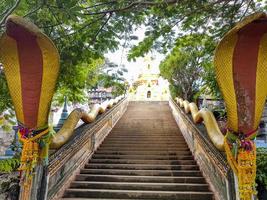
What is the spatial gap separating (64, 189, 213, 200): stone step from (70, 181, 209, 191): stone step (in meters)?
0.25

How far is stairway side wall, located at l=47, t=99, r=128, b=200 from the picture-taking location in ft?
15.9

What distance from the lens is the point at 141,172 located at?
6.46 m

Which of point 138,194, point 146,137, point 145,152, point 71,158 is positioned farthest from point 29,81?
point 146,137

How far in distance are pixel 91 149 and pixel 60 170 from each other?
93.7 inches

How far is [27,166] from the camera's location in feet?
11.6

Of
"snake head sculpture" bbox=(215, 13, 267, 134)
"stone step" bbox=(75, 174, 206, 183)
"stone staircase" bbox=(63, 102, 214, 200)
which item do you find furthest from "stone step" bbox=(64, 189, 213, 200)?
"snake head sculpture" bbox=(215, 13, 267, 134)

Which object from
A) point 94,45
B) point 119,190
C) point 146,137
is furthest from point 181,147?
point 94,45

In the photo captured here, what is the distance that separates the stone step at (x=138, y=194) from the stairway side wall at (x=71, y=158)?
323 millimetres

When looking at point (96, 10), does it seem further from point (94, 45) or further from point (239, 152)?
point (239, 152)

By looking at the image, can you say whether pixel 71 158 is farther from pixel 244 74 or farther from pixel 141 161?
pixel 244 74

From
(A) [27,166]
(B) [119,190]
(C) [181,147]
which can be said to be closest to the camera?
(A) [27,166]

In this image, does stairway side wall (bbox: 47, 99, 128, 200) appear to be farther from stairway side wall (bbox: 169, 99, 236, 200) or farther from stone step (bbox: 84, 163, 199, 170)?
stairway side wall (bbox: 169, 99, 236, 200)

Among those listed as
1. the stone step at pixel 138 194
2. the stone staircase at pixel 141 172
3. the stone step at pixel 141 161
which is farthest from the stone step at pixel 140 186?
the stone step at pixel 141 161

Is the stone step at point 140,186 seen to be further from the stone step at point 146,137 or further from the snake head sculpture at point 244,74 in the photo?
the stone step at point 146,137
